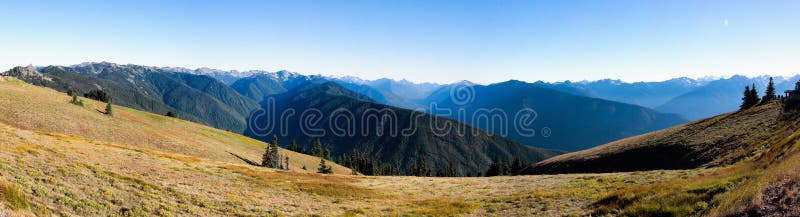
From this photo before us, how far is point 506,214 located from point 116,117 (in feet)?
308

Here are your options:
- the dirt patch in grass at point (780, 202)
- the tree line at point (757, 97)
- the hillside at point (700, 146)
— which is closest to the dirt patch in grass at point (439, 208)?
the dirt patch in grass at point (780, 202)

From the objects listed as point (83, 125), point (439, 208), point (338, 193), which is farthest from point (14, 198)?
point (83, 125)

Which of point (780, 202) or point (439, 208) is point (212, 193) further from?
point (780, 202)

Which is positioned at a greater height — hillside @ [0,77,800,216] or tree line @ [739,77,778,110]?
tree line @ [739,77,778,110]

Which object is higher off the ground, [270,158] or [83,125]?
[83,125]

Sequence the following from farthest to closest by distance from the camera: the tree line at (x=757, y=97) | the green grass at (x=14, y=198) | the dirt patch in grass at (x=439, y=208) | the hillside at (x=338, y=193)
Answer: the tree line at (x=757, y=97)
the dirt patch in grass at (x=439, y=208)
the hillside at (x=338, y=193)
the green grass at (x=14, y=198)

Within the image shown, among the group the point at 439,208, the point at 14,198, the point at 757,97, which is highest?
the point at 757,97

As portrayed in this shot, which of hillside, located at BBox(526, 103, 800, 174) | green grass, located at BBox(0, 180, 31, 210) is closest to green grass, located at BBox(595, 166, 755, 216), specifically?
hillside, located at BBox(526, 103, 800, 174)

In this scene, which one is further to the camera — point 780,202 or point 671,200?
point 671,200

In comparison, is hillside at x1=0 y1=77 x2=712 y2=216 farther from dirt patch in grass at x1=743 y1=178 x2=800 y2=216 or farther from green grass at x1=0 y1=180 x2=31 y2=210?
dirt patch in grass at x1=743 y1=178 x2=800 y2=216

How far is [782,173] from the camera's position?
50.9 ft

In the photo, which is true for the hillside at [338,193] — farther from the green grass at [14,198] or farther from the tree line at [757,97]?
the tree line at [757,97]

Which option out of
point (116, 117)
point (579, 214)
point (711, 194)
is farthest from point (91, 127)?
point (711, 194)

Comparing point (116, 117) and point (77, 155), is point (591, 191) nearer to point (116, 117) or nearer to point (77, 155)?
point (77, 155)
